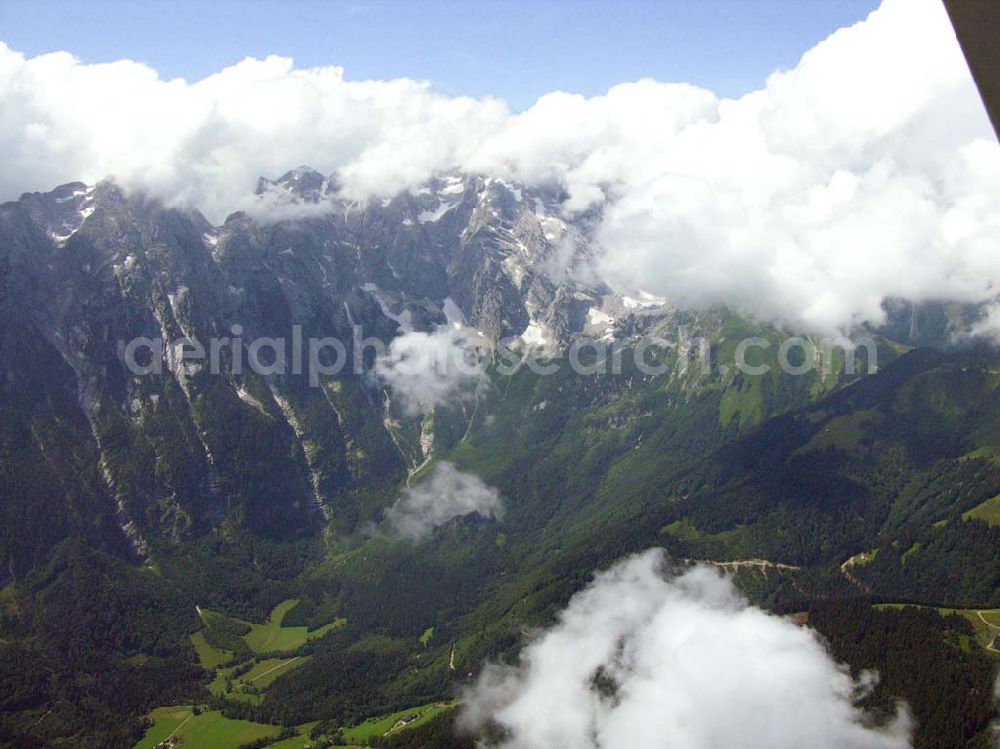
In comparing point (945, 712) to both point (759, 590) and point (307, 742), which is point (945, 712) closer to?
point (759, 590)

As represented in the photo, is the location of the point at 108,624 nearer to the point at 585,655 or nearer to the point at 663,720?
the point at 585,655

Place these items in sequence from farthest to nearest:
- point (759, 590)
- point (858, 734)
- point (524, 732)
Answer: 1. point (759, 590)
2. point (524, 732)
3. point (858, 734)

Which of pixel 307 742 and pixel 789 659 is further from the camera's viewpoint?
pixel 307 742

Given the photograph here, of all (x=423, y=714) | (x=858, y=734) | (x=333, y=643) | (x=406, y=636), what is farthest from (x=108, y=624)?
(x=858, y=734)

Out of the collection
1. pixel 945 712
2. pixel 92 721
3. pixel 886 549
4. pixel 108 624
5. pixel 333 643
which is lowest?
pixel 886 549

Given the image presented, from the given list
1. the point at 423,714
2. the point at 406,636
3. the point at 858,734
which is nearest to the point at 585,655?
the point at 423,714

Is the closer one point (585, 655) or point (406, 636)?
point (585, 655)

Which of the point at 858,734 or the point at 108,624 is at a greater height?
the point at 108,624

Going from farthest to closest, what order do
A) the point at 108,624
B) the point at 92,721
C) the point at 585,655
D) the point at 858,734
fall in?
Answer: the point at 108,624
the point at 92,721
the point at 585,655
the point at 858,734

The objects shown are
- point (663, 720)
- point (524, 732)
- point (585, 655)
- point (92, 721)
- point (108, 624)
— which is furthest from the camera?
point (108, 624)
